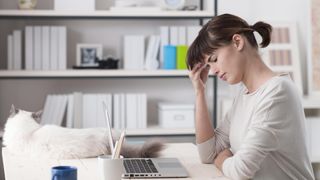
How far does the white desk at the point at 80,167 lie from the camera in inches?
71.7

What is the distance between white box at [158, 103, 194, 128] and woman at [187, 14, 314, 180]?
184 centimetres

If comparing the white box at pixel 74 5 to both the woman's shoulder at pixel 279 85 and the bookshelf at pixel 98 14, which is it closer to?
the bookshelf at pixel 98 14

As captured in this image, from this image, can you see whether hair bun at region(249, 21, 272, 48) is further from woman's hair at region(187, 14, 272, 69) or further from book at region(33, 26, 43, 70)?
book at region(33, 26, 43, 70)

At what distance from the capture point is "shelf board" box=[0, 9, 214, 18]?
3742 mm

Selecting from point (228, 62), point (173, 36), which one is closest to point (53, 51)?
point (173, 36)

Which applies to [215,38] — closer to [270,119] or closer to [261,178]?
[270,119]

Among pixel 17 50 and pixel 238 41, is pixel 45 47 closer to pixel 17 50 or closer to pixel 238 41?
pixel 17 50

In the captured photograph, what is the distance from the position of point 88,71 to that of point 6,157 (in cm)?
167

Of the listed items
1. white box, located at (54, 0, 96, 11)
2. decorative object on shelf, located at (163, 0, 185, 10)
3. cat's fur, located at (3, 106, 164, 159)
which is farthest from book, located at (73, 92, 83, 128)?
cat's fur, located at (3, 106, 164, 159)

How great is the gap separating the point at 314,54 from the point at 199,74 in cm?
221

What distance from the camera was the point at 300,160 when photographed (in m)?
1.79

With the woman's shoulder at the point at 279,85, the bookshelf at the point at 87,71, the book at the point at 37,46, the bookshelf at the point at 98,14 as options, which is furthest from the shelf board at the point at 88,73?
the woman's shoulder at the point at 279,85

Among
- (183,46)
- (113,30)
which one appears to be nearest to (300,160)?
(183,46)

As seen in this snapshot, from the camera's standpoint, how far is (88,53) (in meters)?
4.00
